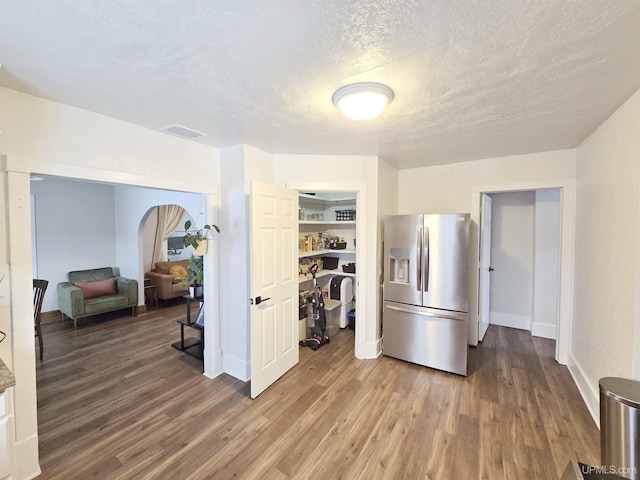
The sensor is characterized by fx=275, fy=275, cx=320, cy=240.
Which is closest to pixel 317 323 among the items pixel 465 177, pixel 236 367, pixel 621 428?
pixel 236 367

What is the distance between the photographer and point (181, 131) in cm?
243

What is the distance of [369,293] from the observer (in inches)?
133

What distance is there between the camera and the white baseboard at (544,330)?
12.9 ft

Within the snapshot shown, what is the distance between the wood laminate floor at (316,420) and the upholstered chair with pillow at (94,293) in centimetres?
113

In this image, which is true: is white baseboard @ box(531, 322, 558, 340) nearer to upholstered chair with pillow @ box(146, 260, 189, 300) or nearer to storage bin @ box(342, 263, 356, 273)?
storage bin @ box(342, 263, 356, 273)

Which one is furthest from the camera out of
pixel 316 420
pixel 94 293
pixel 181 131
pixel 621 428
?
pixel 94 293

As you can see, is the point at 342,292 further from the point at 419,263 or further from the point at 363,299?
the point at 419,263

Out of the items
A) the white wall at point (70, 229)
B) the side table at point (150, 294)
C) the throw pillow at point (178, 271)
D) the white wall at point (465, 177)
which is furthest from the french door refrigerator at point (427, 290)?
the white wall at point (70, 229)

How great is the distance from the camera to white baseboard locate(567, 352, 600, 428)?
2.29m

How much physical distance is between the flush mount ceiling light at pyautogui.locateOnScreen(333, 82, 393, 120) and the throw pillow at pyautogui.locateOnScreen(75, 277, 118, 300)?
17.8 ft

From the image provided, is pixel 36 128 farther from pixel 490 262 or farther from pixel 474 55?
pixel 490 262

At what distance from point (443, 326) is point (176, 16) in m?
3.31

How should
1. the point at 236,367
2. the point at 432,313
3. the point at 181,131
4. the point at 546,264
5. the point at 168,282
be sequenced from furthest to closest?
the point at 168,282, the point at 546,264, the point at 432,313, the point at 236,367, the point at 181,131

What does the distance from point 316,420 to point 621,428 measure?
1.95m
